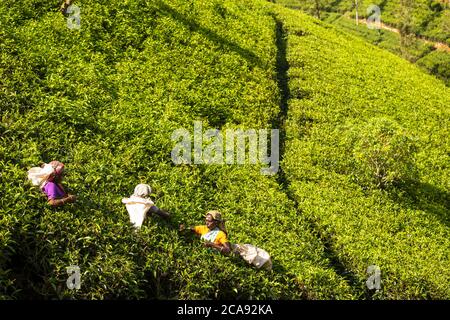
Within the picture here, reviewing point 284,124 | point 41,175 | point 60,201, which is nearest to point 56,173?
point 41,175

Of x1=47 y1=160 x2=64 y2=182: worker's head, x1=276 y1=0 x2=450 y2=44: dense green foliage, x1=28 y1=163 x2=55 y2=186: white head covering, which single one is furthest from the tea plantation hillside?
x1=276 y1=0 x2=450 y2=44: dense green foliage

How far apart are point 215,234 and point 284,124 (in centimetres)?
904

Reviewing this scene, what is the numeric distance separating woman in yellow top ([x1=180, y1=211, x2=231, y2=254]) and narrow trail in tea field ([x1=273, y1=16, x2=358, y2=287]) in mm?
3283

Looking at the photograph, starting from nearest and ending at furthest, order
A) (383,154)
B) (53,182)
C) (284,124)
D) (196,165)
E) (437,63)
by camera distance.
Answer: (53,182), (196,165), (383,154), (284,124), (437,63)

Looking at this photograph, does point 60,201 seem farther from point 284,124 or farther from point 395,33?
point 395,33

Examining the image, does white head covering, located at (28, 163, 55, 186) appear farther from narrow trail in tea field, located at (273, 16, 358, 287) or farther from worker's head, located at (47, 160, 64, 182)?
narrow trail in tea field, located at (273, 16, 358, 287)

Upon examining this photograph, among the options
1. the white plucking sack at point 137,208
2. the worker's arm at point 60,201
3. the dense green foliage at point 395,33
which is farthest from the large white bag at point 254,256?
the dense green foliage at point 395,33

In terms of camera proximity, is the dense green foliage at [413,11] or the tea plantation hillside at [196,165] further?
the dense green foliage at [413,11]

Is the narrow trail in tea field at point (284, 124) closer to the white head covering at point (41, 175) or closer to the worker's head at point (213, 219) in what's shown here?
the worker's head at point (213, 219)

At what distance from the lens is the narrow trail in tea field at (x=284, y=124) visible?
10.7 m

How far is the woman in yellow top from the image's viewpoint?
27.9 ft

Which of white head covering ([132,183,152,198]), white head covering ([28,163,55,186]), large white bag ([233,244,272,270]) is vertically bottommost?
large white bag ([233,244,272,270])

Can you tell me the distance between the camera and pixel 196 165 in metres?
12.1

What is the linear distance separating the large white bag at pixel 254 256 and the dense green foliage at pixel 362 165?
9.64 feet
